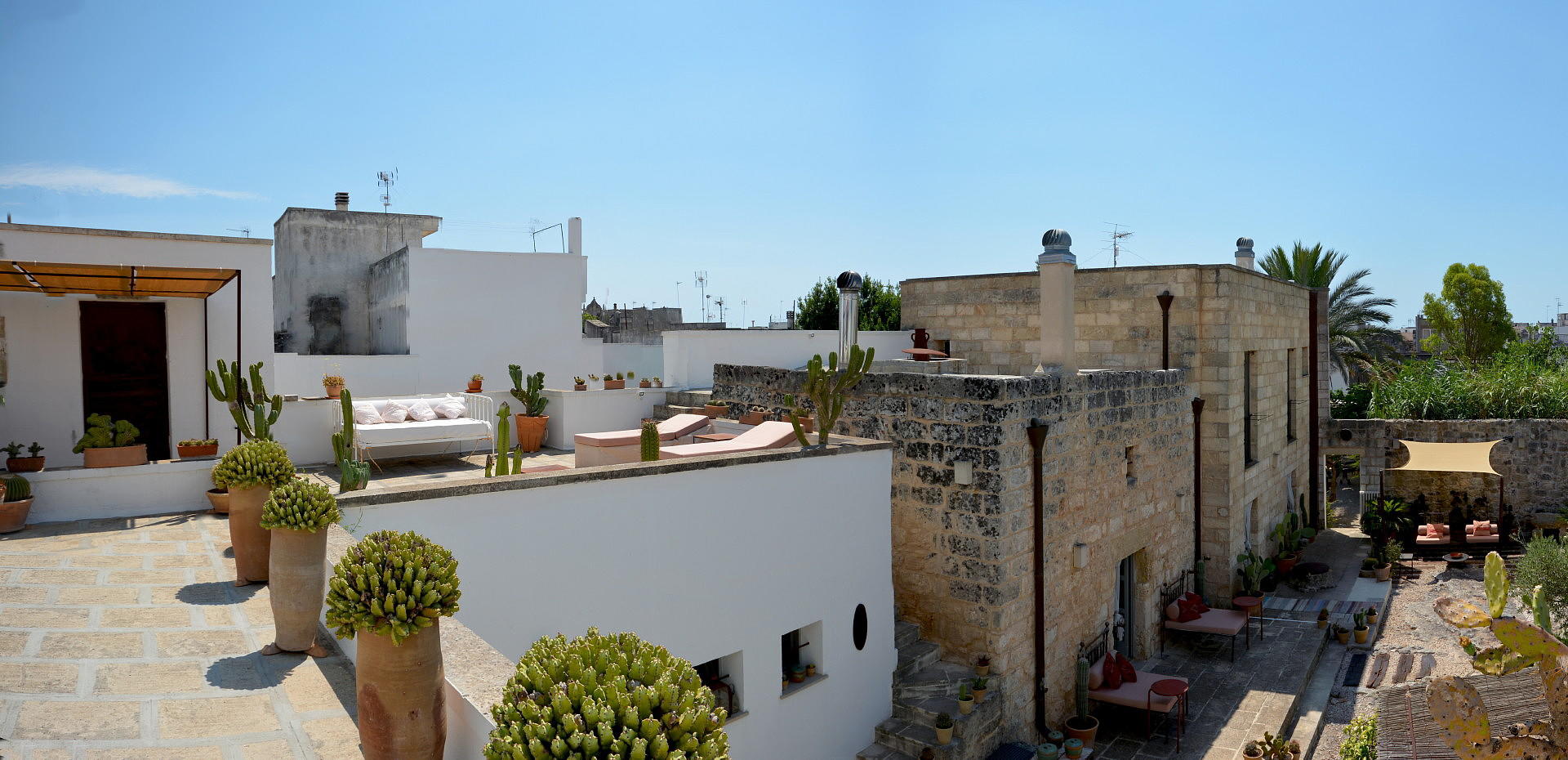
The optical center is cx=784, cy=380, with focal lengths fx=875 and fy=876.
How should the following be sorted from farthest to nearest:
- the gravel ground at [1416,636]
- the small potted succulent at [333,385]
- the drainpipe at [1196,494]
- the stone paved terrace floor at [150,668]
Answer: the drainpipe at [1196,494]
the small potted succulent at [333,385]
the gravel ground at [1416,636]
the stone paved terrace floor at [150,668]

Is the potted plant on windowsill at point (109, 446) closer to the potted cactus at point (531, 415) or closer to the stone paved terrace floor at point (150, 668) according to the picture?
the stone paved terrace floor at point (150, 668)

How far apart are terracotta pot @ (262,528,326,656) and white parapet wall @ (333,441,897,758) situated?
0.37 m

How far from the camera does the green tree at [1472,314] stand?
3275 cm

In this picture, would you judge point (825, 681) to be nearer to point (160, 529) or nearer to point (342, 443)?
point (342, 443)

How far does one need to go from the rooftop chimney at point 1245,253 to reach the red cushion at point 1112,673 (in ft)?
35.4

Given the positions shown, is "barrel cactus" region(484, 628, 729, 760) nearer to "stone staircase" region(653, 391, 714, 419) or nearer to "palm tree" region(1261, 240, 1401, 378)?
"stone staircase" region(653, 391, 714, 419)

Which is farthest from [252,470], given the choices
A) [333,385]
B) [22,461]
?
[333,385]

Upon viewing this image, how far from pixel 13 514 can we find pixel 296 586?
4168 mm

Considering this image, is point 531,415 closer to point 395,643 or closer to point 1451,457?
point 395,643

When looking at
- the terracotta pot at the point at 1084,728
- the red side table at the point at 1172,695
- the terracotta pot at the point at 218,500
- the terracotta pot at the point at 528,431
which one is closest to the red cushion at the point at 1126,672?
the red side table at the point at 1172,695

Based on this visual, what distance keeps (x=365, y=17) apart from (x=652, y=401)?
619 cm

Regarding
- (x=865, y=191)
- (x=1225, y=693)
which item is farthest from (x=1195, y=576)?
(x=865, y=191)

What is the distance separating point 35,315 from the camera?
867cm

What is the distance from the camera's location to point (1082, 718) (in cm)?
933
